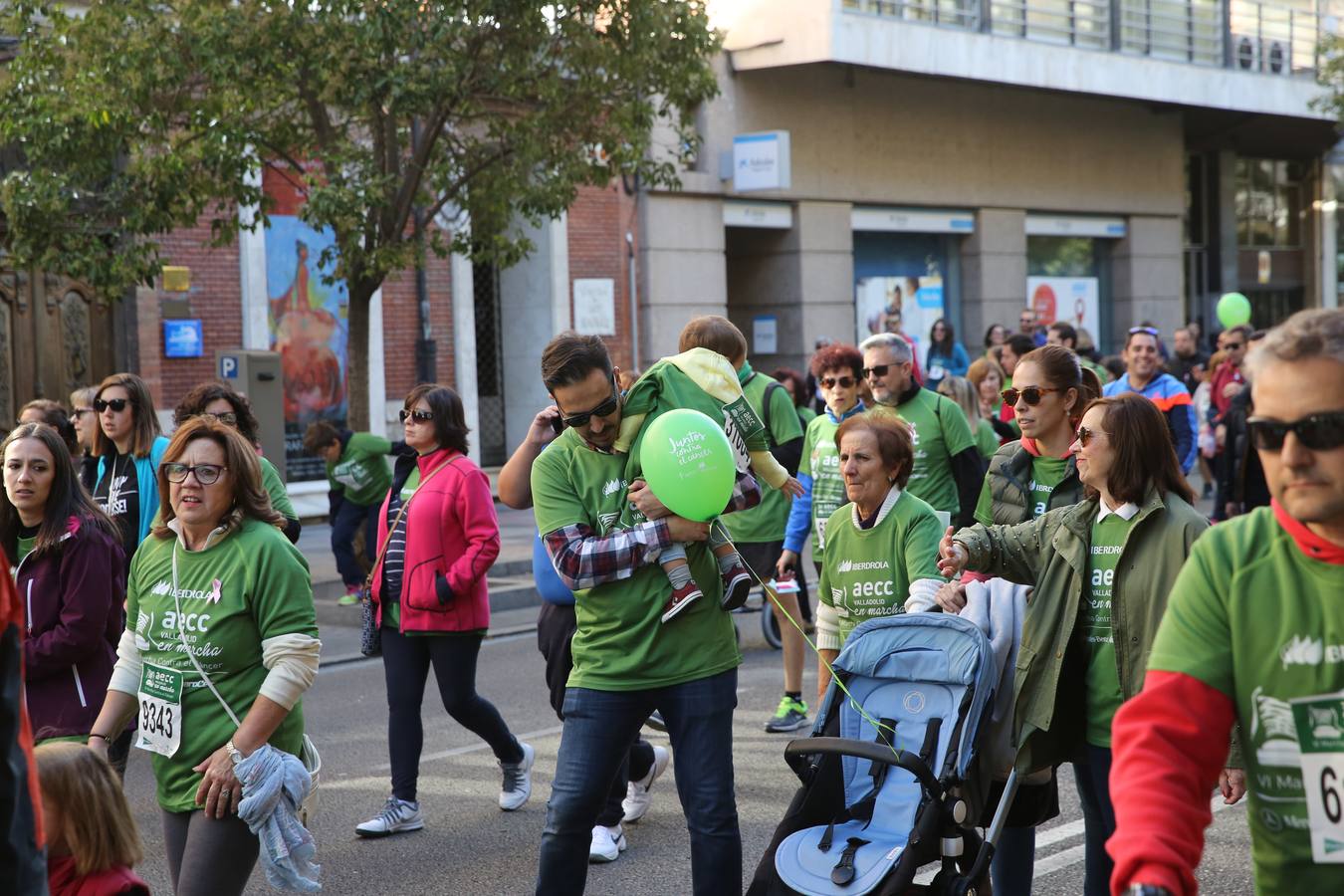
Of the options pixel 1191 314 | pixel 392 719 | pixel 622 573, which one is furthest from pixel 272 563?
pixel 1191 314

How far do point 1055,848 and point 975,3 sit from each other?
20794 mm

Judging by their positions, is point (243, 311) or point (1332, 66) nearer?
point (243, 311)

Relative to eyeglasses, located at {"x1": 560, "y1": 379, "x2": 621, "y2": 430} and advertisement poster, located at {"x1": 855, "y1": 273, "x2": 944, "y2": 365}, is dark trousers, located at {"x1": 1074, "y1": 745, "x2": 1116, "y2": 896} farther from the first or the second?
advertisement poster, located at {"x1": 855, "y1": 273, "x2": 944, "y2": 365}

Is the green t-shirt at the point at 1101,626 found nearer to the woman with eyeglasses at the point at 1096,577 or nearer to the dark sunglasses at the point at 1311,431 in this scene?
the woman with eyeglasses at the point at 1096,577

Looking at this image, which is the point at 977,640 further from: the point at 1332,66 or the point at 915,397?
the point at 1332,66

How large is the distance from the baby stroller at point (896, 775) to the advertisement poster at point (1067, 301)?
23667 mm

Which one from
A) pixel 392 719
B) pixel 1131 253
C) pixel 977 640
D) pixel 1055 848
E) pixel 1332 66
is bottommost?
pixel 1055 848

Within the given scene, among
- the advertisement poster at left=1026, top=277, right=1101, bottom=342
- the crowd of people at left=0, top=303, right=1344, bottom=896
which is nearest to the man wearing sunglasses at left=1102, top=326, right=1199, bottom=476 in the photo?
the crowd of people at left=0, top=303, right=1344, bottom=896

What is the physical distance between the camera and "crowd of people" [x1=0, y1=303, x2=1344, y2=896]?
8.32 ft

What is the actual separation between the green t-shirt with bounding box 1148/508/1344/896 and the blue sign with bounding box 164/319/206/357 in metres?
16.2

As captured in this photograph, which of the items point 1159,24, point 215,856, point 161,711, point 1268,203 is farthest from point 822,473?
point 1268,203

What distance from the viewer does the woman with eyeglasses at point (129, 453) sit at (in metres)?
7.13

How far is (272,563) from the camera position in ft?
14.3

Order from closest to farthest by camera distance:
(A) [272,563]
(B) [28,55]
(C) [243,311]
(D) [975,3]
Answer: (A) [272,563] → (B) [28,55] → (C) [243,311] → (D) [975,3]
